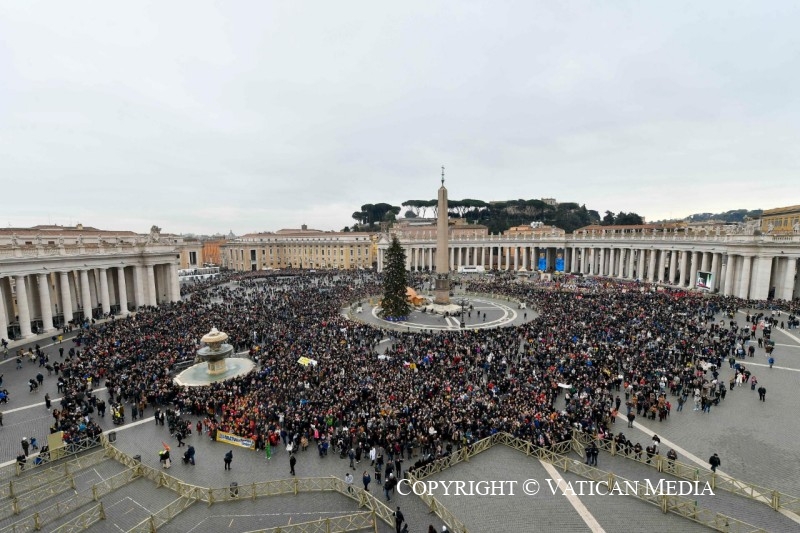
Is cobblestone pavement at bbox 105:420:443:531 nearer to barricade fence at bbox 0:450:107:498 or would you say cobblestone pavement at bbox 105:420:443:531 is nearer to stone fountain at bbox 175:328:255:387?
barricade fence at bbox 0:450:107:498

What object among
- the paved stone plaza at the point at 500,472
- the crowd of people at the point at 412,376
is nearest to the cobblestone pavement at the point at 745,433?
the paved stone plaza at the point at 500,472

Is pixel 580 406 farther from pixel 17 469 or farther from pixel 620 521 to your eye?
pixel 17 469

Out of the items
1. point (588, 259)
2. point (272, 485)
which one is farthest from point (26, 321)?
point (588, 259)

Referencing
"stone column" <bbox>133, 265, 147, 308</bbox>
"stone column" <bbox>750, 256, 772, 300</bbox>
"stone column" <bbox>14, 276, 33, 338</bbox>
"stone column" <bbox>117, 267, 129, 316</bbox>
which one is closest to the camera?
"stone column" <bbox>14, 276, 33, 338</bbox>

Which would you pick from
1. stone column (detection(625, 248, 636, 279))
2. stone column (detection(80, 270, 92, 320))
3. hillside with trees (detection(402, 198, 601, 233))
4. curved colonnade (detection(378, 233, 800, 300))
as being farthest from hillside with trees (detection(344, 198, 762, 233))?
stone column (detection(80, 270, 92, 320))

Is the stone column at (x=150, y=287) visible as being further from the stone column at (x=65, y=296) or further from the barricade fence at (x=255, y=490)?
the barricade fence at (x=255, y=490)

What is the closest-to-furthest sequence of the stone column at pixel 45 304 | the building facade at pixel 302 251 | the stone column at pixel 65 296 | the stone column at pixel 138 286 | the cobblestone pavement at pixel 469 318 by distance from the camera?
the stone column at pixel 45 304
the stone column at pixel 65 296
the cobblestone pavement at pixel 469 318
the stone column at pixel 138 286
the building facade at pixel 302 251
